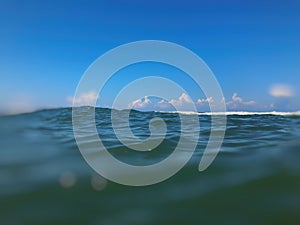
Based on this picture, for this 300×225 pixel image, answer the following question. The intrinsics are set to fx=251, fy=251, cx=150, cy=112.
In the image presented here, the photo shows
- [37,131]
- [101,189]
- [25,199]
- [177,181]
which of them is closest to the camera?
[25,199]

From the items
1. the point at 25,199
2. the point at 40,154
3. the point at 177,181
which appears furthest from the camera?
the point at 40,154

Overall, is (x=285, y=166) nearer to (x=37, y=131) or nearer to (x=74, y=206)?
(x=74, y=206)

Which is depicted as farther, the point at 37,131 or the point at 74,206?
the point at 37,131

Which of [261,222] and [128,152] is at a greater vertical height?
[128,152]

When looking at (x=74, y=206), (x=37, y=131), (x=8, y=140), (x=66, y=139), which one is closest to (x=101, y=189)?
(x=74, y=206)

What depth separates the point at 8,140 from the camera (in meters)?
6.68

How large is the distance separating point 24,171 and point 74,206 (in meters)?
1.70

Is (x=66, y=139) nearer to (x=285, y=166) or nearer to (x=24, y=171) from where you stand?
(x=24, y=171)

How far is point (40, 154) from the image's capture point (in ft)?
17.5

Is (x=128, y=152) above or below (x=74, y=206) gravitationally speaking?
above

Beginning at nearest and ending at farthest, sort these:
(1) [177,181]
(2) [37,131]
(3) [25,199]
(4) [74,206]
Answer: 1. (4) [74,206]
2. (3) [25,199]
3. (1) [177,181]
4. (2) [37,131]

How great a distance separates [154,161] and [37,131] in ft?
16.5

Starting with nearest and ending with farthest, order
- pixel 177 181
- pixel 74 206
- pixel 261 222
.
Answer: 1. pixel 261 222
2. pixel 74 206
3. pixel 177 181

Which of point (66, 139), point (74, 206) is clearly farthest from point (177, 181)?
point (66, 139)
